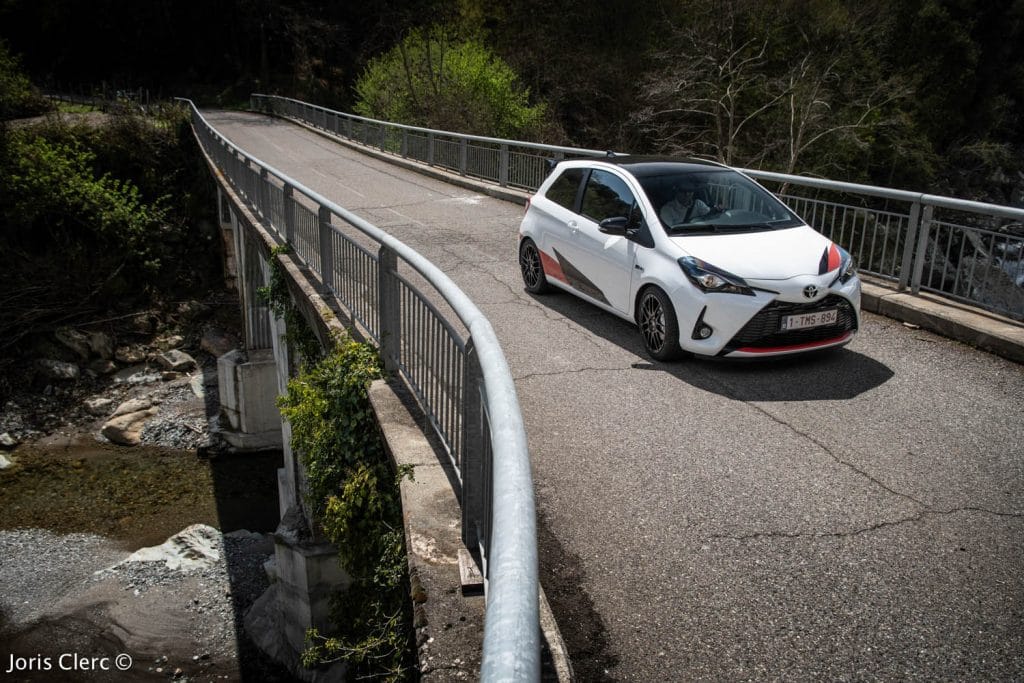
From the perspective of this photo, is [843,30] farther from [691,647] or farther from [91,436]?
[691,647]

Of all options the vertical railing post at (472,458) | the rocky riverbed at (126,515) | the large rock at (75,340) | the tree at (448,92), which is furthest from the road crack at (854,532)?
the tree at (448,92)

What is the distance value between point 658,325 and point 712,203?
138cm

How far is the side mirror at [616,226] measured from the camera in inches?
313

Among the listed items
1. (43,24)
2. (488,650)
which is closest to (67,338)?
(488,650)

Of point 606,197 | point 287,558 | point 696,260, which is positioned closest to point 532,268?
point 606,197

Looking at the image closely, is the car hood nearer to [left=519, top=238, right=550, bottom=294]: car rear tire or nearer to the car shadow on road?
the car shadow on road

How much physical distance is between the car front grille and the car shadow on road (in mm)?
259

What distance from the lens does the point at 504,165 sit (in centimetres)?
1850

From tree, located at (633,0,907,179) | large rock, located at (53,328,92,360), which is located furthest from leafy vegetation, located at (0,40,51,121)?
tree, located at (633,0,907,179)

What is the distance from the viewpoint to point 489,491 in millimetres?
3746

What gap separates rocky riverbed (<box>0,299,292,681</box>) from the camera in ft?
41.3

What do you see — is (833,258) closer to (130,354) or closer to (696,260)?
(696,260)

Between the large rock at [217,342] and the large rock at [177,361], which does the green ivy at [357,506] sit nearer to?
the large rock at [177,361]

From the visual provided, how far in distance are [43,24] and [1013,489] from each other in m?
59.6
